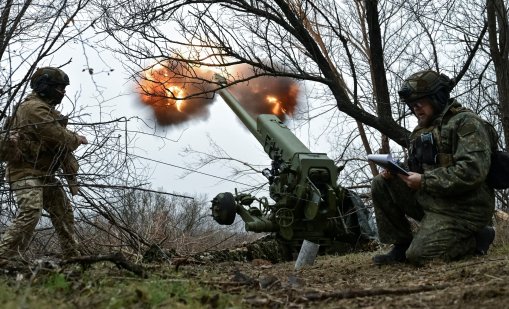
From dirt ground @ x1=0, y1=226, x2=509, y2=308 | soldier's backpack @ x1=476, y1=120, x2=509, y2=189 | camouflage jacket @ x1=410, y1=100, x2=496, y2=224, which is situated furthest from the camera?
soldier's backpack @ x1=476, y1=120, x2=509, y2=189

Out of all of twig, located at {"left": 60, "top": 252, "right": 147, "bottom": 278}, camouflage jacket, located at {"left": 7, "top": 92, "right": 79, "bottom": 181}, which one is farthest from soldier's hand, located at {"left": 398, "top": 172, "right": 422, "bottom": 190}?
camouflage jacket, located at {"left": 7, "top": 92, "right": 79, "bottom": 181}

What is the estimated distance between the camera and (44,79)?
6.54 meters

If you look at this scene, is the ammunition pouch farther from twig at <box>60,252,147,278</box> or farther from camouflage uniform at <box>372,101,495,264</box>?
twig at <box>60,252,147,278</box>

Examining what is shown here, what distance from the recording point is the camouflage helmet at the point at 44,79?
653 cm

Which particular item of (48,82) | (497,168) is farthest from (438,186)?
(48,82)

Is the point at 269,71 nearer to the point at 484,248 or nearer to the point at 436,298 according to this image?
the point at 484,248

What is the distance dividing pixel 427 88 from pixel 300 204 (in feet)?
10.4

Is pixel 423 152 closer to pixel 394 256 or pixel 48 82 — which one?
pixel 394 256

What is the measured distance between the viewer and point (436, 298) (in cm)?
332

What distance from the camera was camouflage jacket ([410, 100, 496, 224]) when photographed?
516 cm

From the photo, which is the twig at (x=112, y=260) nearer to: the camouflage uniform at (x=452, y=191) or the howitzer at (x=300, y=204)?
the camouflage uniform at (x=452, y=191)

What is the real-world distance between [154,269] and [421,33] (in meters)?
7.74

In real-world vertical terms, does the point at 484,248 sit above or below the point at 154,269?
above

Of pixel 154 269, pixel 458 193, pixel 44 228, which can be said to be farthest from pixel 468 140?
pixel 44 228
